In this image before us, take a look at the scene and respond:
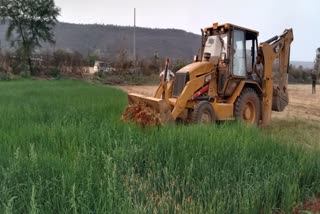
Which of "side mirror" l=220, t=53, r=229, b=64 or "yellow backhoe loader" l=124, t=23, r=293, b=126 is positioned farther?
"side mirror" l=220, t=53, r=229, b=64

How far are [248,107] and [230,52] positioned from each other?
5.32ft

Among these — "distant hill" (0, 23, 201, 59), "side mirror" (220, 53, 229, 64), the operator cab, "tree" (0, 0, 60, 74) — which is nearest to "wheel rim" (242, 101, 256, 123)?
the operator cab

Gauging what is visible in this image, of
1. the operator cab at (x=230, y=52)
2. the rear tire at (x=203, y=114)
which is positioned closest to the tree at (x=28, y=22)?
the operator cab at (x=230, y=52)

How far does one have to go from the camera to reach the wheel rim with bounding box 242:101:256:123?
925 centimetres

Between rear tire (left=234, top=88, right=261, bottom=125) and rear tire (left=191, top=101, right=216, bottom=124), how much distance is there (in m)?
1.07

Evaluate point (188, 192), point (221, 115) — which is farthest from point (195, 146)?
point (221, 115)

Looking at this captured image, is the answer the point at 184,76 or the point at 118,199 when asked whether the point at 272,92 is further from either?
the point at 118,199

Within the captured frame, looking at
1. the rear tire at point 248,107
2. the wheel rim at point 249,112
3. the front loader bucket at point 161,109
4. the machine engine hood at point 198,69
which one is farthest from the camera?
the wheel rim at point 249,112

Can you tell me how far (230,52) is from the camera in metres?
8.68

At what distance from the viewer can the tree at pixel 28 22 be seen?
104ft

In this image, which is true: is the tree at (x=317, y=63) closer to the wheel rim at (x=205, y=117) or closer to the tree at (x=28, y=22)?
the wheel rim at (x=205, y=117)

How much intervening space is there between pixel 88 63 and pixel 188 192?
34828mm

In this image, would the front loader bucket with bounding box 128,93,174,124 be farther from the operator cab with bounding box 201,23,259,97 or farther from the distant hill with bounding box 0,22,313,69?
the distant hill with bounding box 0,22,313,69

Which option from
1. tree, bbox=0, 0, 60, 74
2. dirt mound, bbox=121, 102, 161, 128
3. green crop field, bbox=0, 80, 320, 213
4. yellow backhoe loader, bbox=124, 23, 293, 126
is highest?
tree, bbox=0, 0, 60, 74
